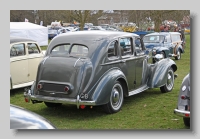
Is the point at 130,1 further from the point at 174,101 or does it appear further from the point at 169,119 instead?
the point at 174,101

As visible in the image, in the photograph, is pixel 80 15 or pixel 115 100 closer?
pixel 80 15

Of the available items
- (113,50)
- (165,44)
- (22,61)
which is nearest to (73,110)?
(113,50)

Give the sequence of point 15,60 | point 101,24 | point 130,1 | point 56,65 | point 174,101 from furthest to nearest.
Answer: point 15,60 → point 174,101 → point 101,24 → point 56,65 → point 130,1

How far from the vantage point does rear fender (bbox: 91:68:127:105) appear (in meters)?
5.58

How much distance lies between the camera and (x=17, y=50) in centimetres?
781

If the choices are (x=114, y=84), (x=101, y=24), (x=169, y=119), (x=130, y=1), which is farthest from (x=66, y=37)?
(x=169, y=119)

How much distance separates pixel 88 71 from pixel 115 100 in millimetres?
792

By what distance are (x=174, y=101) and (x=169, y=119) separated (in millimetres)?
1313

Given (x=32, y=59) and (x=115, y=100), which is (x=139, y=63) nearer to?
(x=115, y=100)

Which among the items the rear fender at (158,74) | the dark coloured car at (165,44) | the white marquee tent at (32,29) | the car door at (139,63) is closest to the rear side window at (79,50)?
the white marquee tent at (32,29)

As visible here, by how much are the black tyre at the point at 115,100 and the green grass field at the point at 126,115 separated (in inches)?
3.8

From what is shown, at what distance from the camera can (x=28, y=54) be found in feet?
26.6

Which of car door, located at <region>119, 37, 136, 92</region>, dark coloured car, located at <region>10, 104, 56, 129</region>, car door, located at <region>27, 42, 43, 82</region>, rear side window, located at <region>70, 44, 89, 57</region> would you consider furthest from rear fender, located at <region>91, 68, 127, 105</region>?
car door, located at <region>27, 42, 43, 82</region>

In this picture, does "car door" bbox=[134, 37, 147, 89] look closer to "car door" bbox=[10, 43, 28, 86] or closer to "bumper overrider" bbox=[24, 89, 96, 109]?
"bumper overrider" bbox=[24, 89, 96, 109]
